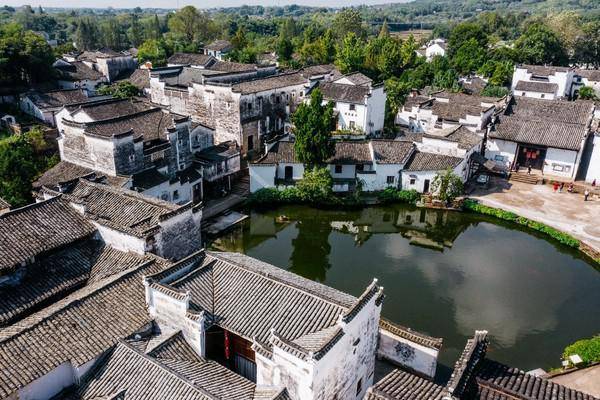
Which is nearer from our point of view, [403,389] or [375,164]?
[403,389]

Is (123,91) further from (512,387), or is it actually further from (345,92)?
(512,387)

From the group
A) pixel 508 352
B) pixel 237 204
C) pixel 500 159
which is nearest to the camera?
pixel 508 352

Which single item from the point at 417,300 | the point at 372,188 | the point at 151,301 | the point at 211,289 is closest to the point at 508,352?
the point at 417,300

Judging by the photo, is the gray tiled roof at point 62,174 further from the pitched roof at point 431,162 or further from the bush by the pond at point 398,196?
the pitched roof at point 431,162

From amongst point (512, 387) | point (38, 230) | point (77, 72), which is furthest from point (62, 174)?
point (77, 72)

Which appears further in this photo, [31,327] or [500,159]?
[500,159]

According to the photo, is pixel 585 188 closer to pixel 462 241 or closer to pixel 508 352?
pixel 462 241
